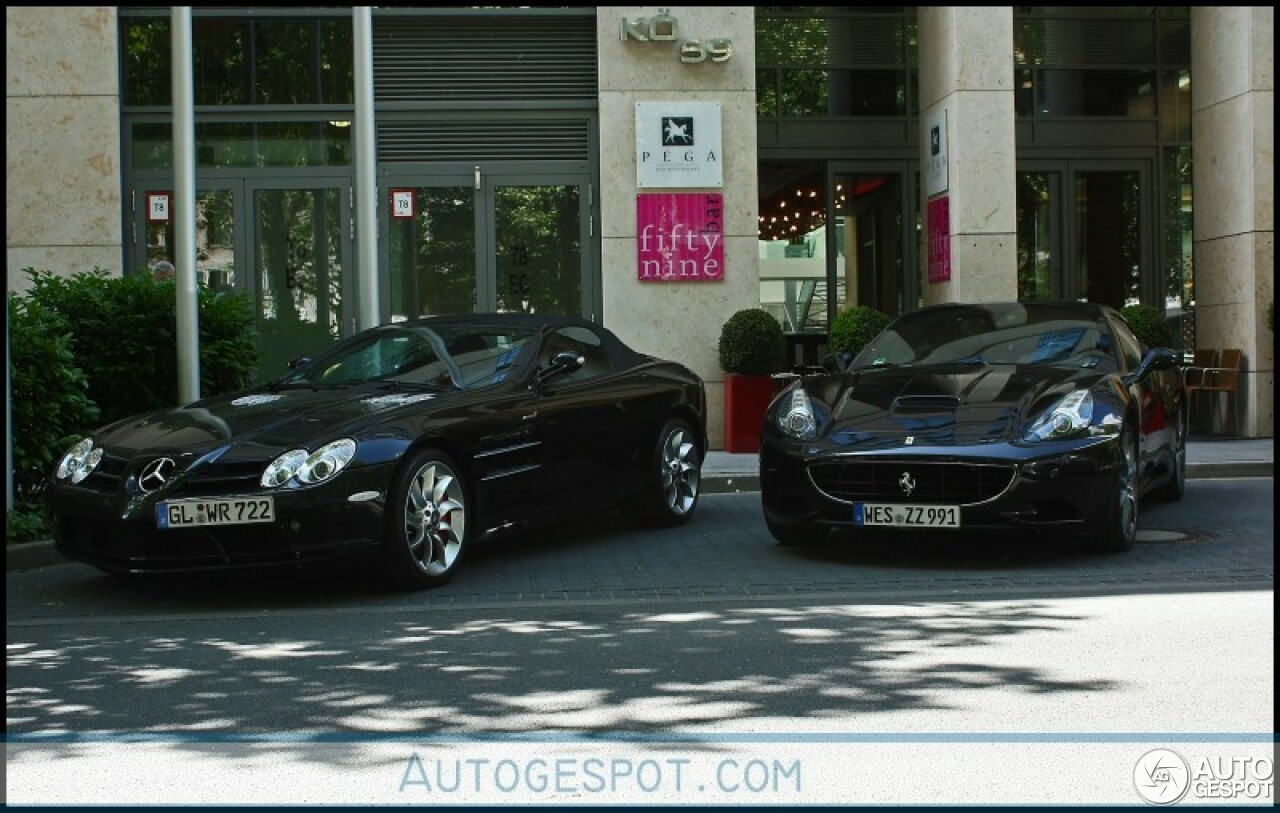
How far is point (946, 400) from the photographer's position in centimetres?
903

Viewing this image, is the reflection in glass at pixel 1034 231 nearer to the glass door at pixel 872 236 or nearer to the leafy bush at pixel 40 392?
the glass door at pixel 872 236

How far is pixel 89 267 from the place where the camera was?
16.0 metres

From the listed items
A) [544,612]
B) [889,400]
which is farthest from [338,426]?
[889,400]

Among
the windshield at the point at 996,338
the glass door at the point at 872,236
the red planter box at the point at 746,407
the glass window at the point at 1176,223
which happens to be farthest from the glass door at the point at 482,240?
the glass window at the point at 1176,223

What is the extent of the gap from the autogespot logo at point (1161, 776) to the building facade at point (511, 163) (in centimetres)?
1187

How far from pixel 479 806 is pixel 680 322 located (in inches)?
488

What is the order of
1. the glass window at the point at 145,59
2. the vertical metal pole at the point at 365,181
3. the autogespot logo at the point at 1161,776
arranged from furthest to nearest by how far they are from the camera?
the glass window at the point at 145,59, the vertical metal pole at the point at 365,181, the autogespot logo at the point at 1161,776

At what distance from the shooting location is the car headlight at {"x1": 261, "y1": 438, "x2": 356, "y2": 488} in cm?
782

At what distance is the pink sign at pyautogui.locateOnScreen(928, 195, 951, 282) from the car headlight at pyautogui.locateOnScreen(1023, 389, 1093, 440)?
8.18m

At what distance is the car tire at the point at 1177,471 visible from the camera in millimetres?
11148

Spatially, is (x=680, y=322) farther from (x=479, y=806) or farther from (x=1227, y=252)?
(x=479, y=806)

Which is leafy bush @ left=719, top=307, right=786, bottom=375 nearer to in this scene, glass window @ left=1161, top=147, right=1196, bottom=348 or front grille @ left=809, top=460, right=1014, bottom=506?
glass window @ left=1161, top=147, right=1196, bottom=348

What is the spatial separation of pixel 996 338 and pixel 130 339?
20.2 ft

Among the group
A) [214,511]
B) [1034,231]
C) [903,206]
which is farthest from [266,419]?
[1034,231]
